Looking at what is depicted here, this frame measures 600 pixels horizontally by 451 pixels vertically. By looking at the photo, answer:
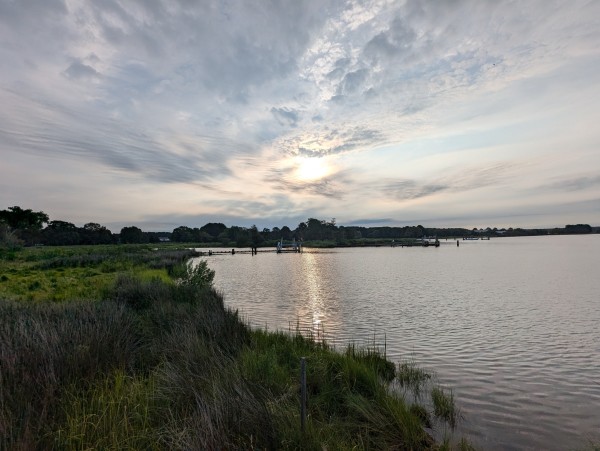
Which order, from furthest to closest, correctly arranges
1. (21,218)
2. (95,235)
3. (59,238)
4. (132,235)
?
(132,235) < (95,235) < (59,238) < (21,218)

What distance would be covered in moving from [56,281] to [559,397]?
88.4 feet

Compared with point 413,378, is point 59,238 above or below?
above

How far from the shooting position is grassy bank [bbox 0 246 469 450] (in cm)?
469

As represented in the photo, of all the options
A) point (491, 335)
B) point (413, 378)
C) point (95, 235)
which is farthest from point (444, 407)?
point (95, 235)

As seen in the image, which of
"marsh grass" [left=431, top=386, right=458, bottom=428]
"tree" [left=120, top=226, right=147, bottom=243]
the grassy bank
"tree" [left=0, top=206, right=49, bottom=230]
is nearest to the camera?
the grassy bank

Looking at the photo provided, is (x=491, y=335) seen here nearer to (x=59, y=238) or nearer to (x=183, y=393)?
(x=183, y=393)

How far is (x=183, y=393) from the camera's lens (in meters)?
5.98

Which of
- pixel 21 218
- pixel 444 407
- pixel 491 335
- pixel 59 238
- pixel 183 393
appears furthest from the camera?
pixel 59 238

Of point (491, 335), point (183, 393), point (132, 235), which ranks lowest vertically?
point (491, 335)

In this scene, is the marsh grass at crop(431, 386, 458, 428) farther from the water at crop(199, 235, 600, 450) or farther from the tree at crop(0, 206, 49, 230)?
the tree at crop(0, 206, 49, 230)

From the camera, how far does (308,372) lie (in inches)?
339

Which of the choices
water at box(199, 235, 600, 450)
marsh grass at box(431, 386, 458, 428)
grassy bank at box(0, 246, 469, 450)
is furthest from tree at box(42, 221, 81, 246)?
marsh grass at box(431, 386, 458, 428)

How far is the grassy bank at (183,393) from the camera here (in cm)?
469

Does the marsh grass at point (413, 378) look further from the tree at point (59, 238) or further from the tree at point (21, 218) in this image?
the tree at point (59, 238)
